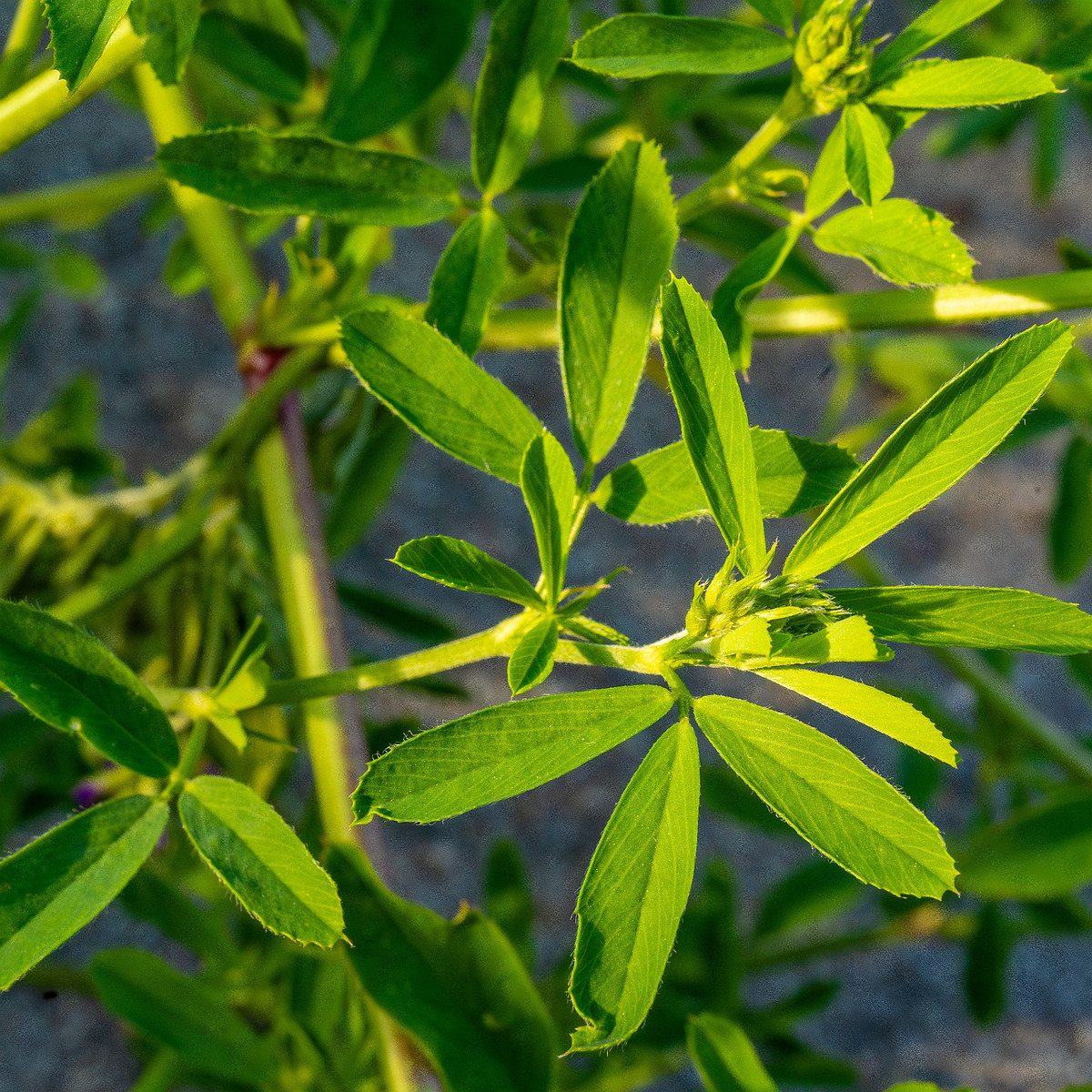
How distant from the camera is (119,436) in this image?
136 centimetres

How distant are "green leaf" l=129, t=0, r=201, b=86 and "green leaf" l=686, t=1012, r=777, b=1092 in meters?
0.51

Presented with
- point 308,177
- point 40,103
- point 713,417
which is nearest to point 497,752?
point 713,417

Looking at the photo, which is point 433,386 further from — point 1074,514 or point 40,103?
point 1074,514

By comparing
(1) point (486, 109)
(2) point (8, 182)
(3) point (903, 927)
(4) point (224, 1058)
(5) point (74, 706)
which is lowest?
(3) point (903, 927)

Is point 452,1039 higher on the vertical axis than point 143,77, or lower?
lower

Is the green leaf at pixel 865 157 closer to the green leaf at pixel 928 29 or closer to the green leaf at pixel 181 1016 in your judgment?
the green leaf at pixel 928 29

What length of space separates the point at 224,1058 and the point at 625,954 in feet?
1.40

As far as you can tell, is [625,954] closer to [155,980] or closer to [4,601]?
[4,601]

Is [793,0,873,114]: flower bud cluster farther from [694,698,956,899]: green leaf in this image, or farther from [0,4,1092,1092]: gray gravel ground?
[0,4,1092,1092]: gray gravel ground

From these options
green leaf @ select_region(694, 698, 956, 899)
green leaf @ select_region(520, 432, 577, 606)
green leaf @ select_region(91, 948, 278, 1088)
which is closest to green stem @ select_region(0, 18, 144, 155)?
green leaf @ select_region(520, 432, 577, 606)

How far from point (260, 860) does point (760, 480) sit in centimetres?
24

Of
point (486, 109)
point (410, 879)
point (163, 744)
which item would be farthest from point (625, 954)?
point (410, 879)

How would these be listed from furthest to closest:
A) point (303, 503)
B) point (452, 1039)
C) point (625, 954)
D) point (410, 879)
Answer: point (410, 879) < point (303, 503) < point (452, 1039) < point (625, 954)

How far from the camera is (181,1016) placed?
2.16 feet
